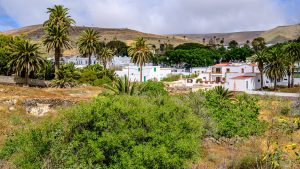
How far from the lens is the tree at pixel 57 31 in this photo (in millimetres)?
58250

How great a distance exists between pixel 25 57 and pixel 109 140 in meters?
41.8

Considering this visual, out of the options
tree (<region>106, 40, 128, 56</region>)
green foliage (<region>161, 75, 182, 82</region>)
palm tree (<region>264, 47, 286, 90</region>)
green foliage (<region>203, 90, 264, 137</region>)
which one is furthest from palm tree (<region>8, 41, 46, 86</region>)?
tree (<region>106, 40, 128, 56</region>)

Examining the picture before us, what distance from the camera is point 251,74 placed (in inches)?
2830

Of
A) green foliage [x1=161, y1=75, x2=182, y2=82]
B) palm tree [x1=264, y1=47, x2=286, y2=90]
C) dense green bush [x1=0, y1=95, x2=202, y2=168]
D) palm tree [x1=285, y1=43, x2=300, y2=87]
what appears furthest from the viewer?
green foliage [x1=161, y1=75, x2=182, y2=82]

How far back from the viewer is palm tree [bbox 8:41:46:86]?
173 ft

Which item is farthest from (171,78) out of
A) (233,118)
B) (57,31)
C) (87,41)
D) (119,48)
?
(233,118)

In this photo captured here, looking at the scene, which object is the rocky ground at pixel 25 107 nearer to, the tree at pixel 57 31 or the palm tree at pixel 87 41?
the tree at pixel 57 31

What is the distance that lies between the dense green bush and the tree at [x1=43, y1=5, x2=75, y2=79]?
4314 centimetres

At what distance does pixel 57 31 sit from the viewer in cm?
5847

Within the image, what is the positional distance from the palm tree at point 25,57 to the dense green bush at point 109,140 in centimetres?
3833

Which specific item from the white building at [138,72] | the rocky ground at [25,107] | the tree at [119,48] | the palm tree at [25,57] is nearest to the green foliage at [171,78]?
the white building at [138,72]

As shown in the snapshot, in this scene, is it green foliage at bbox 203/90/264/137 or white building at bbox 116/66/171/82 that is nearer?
green foliage at bbox 203/90/264/137

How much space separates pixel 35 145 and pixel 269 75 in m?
57.2

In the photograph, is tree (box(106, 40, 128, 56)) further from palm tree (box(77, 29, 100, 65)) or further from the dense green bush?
the dense green bush
